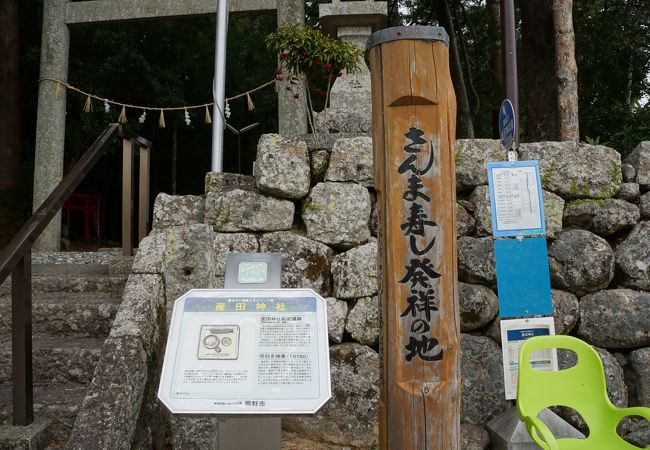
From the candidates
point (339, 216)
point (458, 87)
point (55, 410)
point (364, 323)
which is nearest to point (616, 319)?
point (364, 323)

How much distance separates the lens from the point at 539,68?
6.37 meters

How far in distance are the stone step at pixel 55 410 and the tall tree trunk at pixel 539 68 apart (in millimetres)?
5297

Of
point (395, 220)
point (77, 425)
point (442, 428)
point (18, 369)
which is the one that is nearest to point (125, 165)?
point (18, 369)

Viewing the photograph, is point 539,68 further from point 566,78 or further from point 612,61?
point 612,61

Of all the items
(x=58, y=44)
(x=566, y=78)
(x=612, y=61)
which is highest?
(x=612, y=61)

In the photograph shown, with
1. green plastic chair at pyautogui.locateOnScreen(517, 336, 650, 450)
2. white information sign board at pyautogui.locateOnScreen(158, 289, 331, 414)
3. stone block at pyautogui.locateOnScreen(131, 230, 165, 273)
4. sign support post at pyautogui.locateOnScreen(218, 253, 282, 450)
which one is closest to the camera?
white information sign board at pyautogui.locateOnScreen(158, 289, 331, 414)

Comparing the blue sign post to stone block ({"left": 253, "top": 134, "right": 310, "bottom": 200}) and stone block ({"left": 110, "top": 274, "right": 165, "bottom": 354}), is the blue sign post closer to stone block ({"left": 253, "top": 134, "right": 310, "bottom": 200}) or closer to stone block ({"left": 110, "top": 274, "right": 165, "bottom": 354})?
stone block ({"left": 253, "top": 134, "right": 310, "bottom": 200})

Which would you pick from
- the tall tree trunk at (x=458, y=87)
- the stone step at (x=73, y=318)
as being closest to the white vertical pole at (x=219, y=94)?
the stone step at (x=73, y=318)

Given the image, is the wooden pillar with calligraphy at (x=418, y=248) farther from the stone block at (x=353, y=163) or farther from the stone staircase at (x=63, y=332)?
the stone staircase at (x=63, y=332)

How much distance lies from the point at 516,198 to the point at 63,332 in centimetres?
301

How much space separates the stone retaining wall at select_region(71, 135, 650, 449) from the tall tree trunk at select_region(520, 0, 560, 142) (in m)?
2.51

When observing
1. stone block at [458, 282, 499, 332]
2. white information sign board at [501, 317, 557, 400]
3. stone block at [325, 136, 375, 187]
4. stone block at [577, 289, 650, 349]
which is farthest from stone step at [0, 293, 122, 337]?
stone block at [577, 289, 650, 349]

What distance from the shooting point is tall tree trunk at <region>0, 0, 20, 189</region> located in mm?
8656

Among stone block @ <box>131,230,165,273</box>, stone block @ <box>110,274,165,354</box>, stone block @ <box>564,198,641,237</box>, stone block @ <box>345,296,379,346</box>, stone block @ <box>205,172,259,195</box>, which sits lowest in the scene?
stone block @ <box>345,296,379,346</box>
